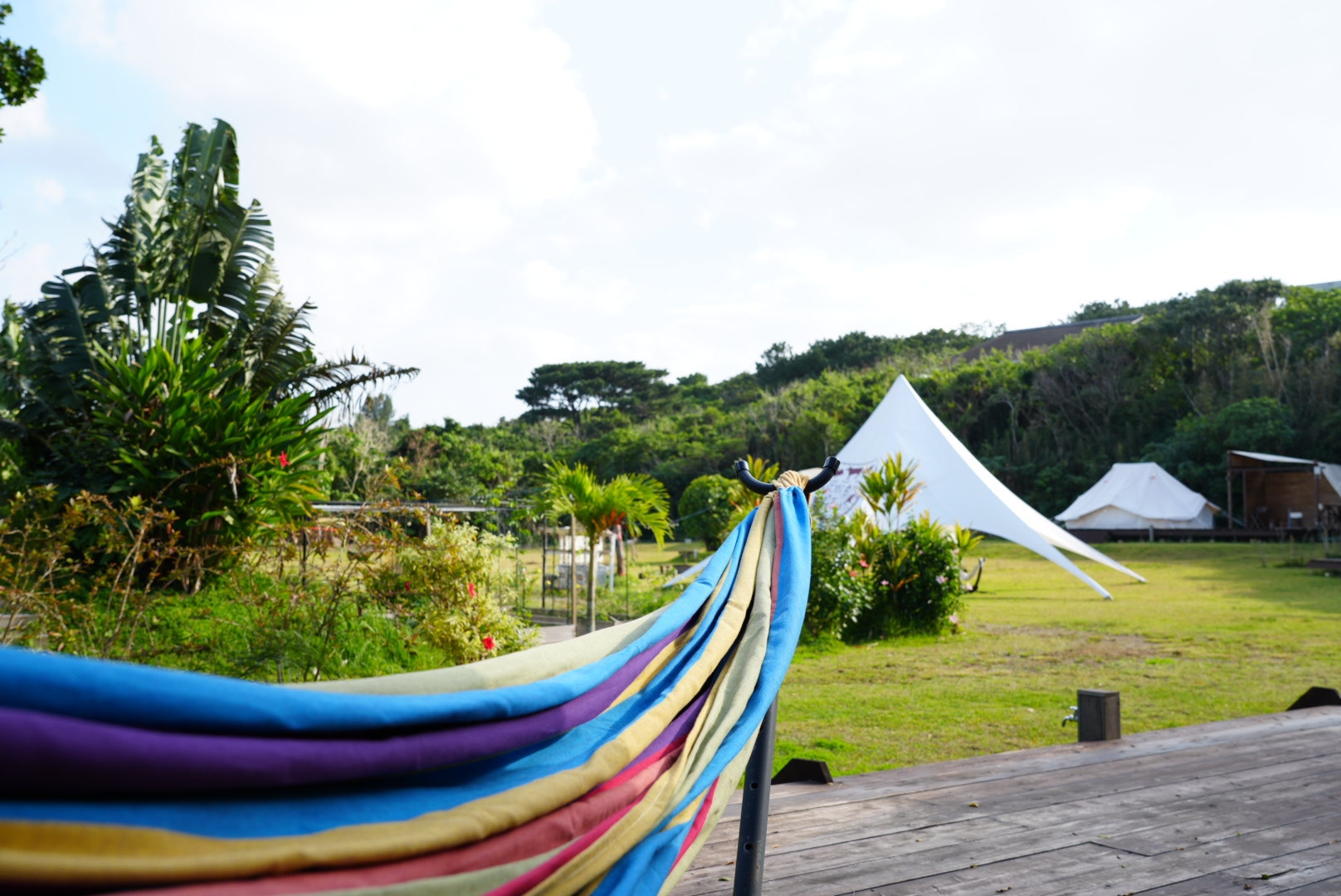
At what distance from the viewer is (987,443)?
2178cm

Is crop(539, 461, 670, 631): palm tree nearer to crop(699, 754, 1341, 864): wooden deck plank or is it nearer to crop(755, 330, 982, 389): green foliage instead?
crop(699, 754, 1341, 864): wooden deck plank

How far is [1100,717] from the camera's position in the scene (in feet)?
9.75

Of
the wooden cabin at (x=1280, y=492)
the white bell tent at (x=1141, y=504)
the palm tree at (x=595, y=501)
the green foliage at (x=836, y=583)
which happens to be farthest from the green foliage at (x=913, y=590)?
the white bell tent at (x=1141, y=504)

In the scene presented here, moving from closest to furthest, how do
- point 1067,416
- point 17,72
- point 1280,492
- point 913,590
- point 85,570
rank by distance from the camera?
point 85,570 → point 17,72 → point 913,590 → point 1280,492 → point 1067,416

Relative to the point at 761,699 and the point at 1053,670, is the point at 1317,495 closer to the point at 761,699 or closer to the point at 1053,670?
the point at 1053,670

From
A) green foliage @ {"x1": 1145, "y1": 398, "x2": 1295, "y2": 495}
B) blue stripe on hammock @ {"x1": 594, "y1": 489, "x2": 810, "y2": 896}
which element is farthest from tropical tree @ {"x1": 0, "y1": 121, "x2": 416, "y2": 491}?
green foliage @ {"x1": 1145, "y1": 398, "x2": 1295, "y2": 495}

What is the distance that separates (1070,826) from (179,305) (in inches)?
243

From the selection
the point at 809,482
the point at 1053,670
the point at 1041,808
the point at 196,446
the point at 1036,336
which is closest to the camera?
the point at 809,482

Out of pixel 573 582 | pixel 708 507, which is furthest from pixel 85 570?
pixel 708 507

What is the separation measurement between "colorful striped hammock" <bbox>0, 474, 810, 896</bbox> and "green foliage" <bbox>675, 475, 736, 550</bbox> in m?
11.5

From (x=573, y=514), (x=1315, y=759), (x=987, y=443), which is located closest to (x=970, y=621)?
(x=573, y=514)

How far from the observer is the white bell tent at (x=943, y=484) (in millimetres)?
9281

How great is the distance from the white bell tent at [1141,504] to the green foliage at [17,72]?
1686 centimetres

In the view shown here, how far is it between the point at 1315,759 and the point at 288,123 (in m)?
5.65
